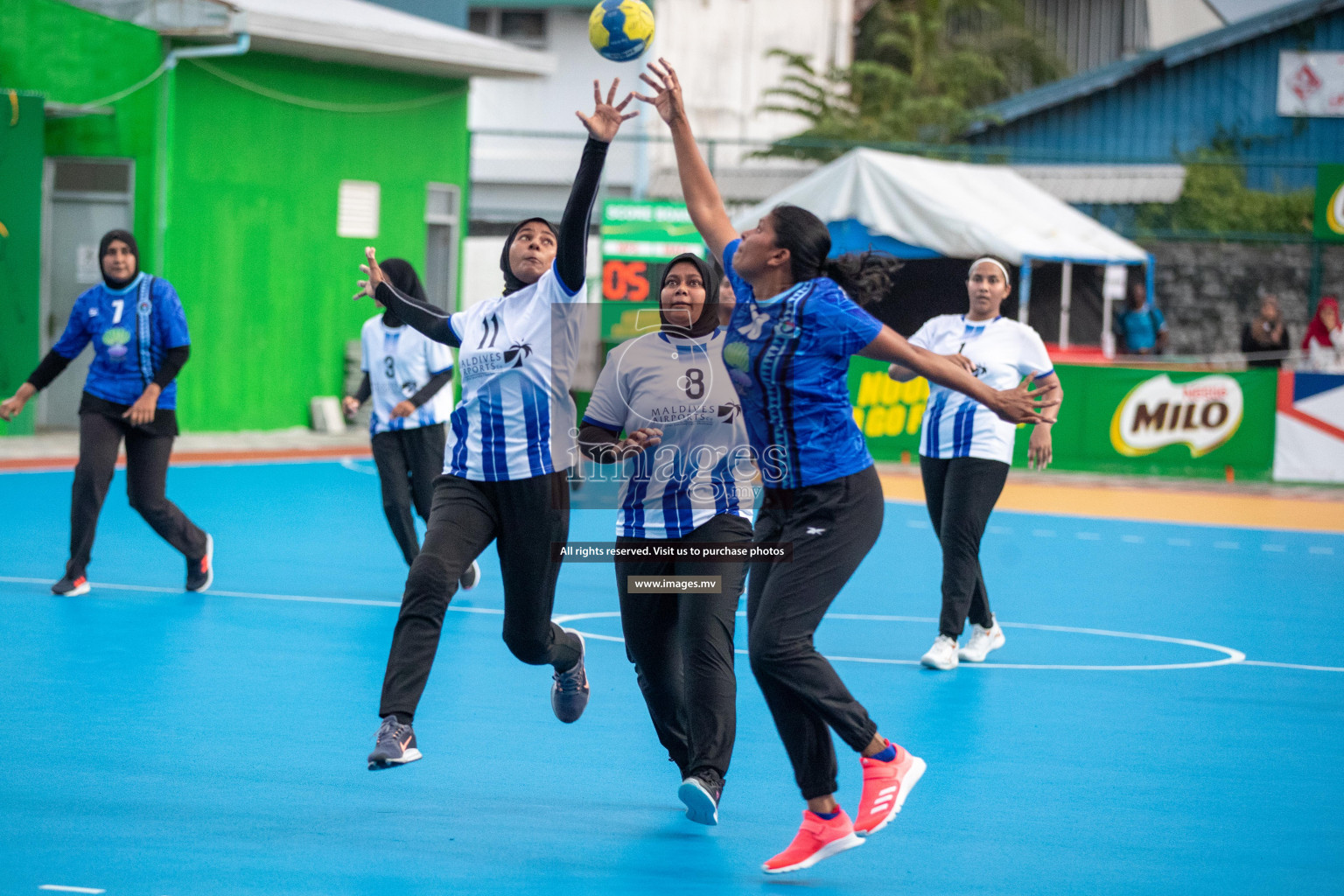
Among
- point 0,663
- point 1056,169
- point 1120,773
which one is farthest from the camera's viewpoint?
point 1056,169

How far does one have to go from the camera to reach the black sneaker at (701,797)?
5430 millimetres

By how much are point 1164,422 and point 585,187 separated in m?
14.8

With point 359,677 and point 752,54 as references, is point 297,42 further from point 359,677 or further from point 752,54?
point 752,54

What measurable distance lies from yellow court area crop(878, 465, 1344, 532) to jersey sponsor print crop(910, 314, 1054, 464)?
7.95m

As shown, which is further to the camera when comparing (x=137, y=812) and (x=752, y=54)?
(x=752, y=54)

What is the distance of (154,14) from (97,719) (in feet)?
49.2

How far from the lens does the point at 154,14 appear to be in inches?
782

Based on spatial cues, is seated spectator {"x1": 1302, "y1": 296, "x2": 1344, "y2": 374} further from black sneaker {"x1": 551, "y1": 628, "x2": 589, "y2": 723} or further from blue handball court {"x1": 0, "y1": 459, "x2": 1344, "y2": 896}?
black sneaker {"x1": 551, "y1": 628, "x2": 589, "y2": 723}

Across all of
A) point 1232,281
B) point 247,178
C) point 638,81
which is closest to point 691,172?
point 247,178

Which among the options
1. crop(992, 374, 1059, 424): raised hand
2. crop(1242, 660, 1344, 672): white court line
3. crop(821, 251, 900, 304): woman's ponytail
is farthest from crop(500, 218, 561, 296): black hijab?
crop(1242, 660, 1344, 672): white court line

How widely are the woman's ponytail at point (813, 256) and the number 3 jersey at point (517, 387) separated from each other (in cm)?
98

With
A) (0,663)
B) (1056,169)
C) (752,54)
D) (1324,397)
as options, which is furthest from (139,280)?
(752,54)

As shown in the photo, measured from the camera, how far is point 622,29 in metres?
6.61

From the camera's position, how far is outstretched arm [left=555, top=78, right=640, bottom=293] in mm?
5703
